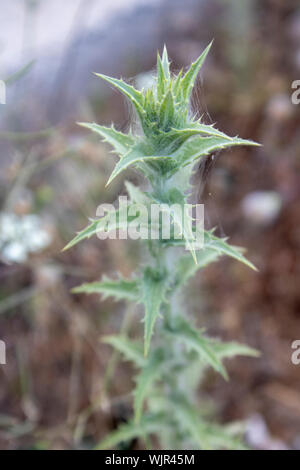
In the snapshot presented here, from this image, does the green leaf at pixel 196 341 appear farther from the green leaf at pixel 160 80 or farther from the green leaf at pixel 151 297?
the green leaf at pixel 160 80

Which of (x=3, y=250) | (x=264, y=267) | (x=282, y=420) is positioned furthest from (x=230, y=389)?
A: (x=3, y=250)

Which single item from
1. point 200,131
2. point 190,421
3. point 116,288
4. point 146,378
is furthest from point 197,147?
point 190,421

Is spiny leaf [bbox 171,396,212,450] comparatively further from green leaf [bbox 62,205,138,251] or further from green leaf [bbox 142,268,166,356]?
green leaf [bbox 62,205,138,251]

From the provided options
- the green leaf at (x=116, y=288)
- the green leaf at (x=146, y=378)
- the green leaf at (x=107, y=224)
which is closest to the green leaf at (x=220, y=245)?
the green leaf at (x=107, y=224)

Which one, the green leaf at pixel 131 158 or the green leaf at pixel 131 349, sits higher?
the green leaf at pixel 131 158

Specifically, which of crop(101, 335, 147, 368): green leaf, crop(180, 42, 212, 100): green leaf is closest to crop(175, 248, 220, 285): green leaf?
crop(101, 335, 147, 368): green leaf

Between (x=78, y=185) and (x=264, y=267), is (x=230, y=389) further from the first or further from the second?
(x=78, y=185)
